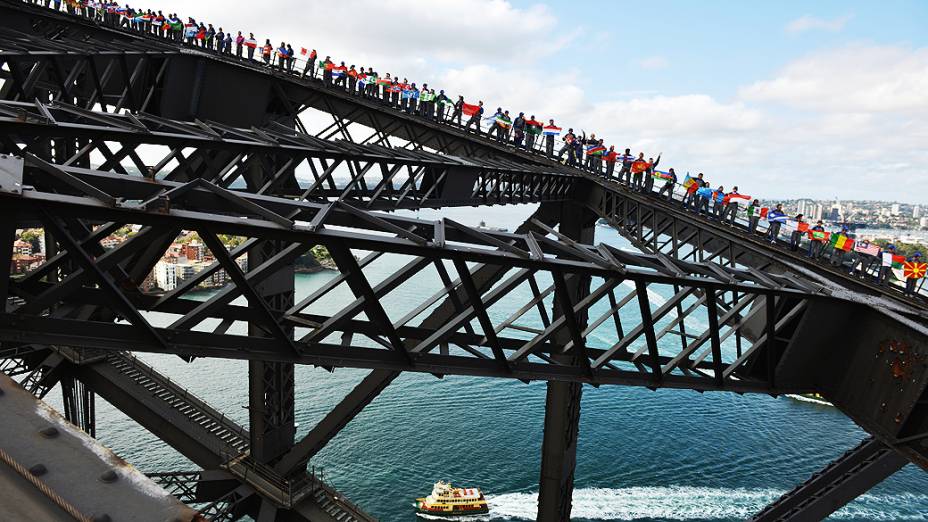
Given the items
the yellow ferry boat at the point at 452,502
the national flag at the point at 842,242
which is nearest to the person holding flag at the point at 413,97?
the national flag at the point at 842,242

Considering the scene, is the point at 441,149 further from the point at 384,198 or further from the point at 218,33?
the point at 218,33

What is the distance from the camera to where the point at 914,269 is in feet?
58.8

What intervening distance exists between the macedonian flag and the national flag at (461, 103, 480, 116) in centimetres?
1720

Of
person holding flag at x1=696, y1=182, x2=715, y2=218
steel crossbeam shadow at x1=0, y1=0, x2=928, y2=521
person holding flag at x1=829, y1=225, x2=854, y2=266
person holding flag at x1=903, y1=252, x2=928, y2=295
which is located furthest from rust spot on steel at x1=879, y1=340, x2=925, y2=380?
person holding flag at x1=696, y1=182, x2=715, y2=218

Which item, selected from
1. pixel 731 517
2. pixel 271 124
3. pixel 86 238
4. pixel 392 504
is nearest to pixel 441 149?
pixel 271 124

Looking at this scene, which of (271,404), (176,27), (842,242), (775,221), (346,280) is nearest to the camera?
(346,280)

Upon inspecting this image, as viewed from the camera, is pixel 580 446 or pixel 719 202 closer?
pixel 719 202

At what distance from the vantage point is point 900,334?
8.12 meters

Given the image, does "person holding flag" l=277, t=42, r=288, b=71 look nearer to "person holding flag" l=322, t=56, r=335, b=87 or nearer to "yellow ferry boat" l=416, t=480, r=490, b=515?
"person holding flag" l=322, t=56, r=335, b=87

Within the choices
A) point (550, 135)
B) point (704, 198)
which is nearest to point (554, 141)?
point (550, 135)

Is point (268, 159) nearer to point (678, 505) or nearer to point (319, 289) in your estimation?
point (319, 289)

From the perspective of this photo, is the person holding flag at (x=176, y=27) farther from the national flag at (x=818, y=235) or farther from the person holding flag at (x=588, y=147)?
the national flag at (x=818, y=235)

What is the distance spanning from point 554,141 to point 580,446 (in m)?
25.8

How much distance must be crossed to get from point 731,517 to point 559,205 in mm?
27792
